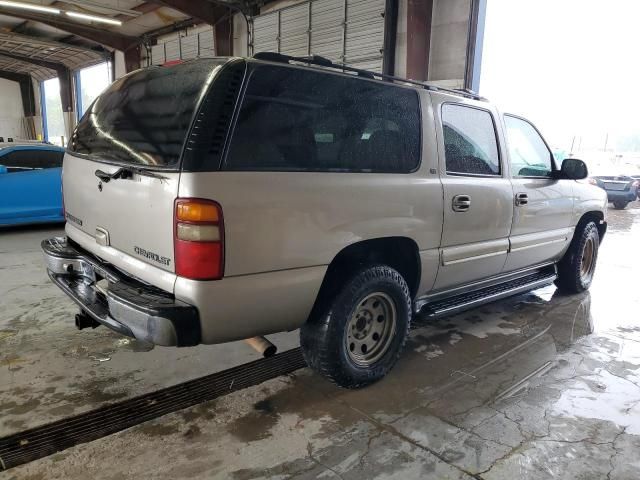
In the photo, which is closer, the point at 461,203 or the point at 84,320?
the point at 84,320

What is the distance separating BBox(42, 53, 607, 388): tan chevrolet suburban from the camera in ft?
6.86

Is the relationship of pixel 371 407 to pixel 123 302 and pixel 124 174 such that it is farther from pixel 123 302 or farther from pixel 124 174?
pixel 124 174

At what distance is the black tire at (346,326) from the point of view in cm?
261

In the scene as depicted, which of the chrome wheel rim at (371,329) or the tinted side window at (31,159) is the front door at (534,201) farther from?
the tinted side window at (31,159)

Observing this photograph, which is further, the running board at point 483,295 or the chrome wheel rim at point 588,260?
the chrome wheel rim at point 588,260

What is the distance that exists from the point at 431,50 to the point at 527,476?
8.46 meters

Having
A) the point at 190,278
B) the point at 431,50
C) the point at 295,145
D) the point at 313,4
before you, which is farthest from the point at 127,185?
the point at 313,4

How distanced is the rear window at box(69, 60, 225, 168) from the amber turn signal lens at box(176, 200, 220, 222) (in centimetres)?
21

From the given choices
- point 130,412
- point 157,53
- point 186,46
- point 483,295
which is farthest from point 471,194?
point 157,53

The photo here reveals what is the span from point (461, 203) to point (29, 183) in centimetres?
650

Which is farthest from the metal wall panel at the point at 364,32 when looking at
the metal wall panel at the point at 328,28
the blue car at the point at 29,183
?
the blue car at the point at 29,183

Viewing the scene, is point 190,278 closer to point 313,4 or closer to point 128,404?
point 128,404

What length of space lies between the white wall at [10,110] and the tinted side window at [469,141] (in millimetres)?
31464

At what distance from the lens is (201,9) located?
12586mm
